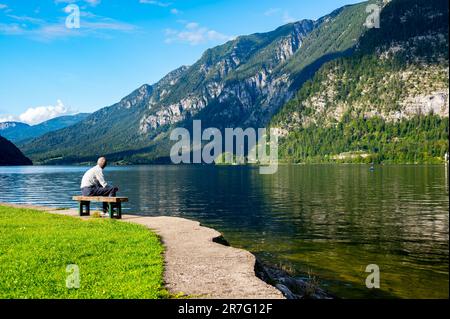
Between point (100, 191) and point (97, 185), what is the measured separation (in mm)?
1037

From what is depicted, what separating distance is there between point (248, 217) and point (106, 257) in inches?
1501

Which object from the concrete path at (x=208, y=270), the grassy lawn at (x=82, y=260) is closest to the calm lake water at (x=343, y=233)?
the concrete path at (x=208, y=270)

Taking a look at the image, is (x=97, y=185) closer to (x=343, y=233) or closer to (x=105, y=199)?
(x=105, y=199)

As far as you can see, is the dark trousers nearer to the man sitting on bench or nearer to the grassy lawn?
the man sitting on bench

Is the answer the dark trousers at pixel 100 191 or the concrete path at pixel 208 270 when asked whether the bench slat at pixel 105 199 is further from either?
the concrete path at pixel 208 270

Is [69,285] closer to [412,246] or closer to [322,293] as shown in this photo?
[322,293]

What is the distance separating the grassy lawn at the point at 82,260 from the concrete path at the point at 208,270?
2.35 feet

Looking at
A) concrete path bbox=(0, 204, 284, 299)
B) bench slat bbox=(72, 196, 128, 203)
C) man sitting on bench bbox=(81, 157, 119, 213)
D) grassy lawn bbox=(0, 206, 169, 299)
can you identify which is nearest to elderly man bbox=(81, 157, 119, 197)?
man sitting on bench bbox=(81, 157, 119, 213)

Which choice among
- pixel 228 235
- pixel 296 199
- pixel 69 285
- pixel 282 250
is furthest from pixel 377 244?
pixel 296 199

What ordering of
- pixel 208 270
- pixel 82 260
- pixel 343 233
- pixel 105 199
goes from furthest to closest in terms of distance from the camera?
pixel 343 233, pixel 105 199, pixel 82 260, pixel 208 270

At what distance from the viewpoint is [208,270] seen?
18500mm

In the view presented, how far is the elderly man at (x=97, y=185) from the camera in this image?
35.2 m

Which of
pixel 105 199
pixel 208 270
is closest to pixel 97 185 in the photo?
pixel 105 199
